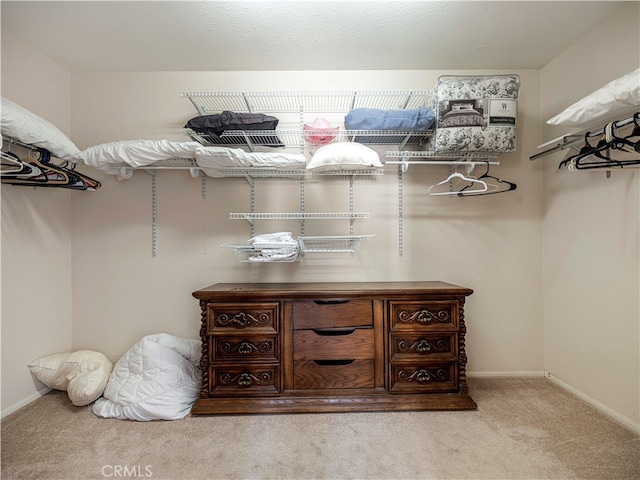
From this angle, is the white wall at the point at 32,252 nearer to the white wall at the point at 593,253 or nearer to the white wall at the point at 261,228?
the white wall at the point at 261,228

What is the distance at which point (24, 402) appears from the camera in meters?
1.74

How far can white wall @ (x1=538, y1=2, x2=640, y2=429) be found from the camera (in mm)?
1526

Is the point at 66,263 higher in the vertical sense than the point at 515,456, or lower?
higher

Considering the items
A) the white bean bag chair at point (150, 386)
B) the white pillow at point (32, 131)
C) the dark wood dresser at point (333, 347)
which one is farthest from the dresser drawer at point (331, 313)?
the white pillow at point (32, 131)

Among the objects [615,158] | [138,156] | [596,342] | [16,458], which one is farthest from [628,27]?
[16,458]

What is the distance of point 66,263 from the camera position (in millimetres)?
2053

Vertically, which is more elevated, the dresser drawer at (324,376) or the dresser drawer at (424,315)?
the dresser drawer at (424,315)

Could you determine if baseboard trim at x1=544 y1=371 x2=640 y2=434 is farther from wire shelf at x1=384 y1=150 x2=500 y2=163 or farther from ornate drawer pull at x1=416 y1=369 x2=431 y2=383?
wire shelf at x1=384 y1=150 x2=500 y2=163

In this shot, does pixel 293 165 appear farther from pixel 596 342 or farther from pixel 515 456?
pixel 596 342

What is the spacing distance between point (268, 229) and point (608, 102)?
2.00m

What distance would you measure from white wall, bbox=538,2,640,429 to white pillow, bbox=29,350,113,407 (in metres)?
3.07

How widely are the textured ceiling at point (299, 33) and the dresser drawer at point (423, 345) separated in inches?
74.1

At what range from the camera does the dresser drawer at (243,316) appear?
167 cm

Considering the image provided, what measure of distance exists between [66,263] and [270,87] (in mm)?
2019
